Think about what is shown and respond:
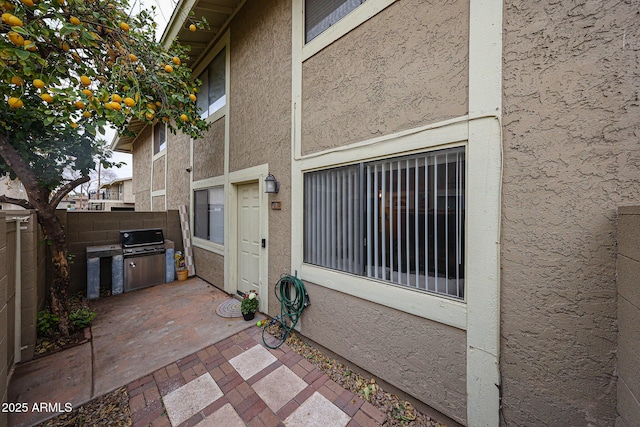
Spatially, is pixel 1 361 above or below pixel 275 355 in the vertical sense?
above

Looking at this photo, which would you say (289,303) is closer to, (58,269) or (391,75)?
(391,75)

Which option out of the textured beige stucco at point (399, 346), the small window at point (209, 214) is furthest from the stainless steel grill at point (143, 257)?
the textured beige stucco at point (399, 346)

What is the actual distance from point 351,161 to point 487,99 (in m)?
1.32

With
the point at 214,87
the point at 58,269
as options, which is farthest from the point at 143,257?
the point at 214,87

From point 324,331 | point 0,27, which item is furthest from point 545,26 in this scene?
point 0,27

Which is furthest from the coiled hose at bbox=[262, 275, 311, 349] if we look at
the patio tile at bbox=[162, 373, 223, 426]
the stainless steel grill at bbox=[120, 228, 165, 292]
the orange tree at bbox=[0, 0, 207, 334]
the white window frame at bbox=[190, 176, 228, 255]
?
the stainless steel grill at bbox=[120, 228, 165, 292]

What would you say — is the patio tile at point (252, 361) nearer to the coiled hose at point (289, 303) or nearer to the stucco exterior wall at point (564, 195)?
the coiled hose at point (289, 303)

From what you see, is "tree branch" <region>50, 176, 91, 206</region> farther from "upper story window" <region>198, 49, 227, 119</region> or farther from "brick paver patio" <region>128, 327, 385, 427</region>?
"brick paver patio" <region>128, 327, 385, 427</region>

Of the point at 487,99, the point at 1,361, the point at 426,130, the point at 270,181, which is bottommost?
the point at 1,361

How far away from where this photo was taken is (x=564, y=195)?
151 cm

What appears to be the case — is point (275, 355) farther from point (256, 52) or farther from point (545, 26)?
point (256, 52)

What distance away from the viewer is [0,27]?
206cm

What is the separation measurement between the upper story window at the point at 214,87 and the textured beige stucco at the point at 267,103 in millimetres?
687

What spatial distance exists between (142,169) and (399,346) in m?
13.4
